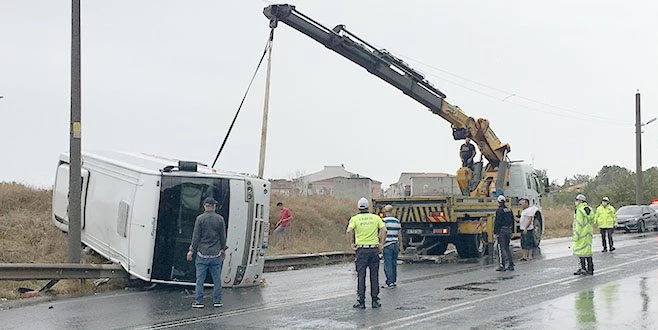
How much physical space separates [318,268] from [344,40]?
6045 millimetres

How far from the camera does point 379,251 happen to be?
39.6ft

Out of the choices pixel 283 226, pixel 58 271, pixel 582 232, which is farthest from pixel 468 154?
pixel 58 271

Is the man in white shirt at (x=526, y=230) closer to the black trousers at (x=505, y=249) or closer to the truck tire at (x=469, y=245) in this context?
the truck tire at (x=469, y=245)

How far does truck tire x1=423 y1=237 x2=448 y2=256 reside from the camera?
2169 cm

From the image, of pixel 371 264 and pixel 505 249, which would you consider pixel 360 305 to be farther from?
pixel 505 249

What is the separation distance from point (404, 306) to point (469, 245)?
31.6 ft

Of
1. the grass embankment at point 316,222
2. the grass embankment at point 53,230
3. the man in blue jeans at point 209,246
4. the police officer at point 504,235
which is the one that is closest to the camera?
the man in blue jeans at point 209,246

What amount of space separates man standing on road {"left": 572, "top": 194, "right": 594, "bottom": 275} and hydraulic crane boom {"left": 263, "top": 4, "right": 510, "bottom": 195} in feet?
23.5

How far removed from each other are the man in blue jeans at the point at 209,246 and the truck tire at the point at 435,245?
34.2 ft

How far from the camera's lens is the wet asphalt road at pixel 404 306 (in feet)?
33.2

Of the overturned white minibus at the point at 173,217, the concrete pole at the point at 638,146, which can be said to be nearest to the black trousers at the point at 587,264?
the overturned white minibus at the point at 173,217

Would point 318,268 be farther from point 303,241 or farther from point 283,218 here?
point 303,241

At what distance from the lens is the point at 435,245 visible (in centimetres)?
2191

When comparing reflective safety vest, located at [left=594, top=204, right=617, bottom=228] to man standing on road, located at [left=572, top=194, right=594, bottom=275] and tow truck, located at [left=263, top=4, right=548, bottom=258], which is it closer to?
tow truck, located at [left=263, top=4, right=548, bottom=258]
